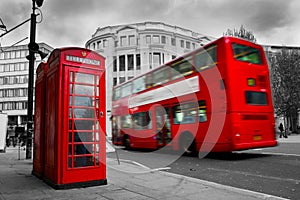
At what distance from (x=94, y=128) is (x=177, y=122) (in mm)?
6358

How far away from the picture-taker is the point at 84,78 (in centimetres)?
538

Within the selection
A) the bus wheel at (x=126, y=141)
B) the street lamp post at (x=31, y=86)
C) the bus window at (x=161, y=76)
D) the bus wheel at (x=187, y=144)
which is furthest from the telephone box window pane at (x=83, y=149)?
the bus wheel at (x=126, y=141)

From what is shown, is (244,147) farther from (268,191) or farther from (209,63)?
(268,191)

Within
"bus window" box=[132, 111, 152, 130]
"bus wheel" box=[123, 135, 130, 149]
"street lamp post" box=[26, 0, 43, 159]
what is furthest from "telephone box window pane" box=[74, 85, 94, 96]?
"bus wheel" box=[123, 135, 130, 149]

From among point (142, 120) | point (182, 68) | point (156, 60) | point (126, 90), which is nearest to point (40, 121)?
point (182, 68)

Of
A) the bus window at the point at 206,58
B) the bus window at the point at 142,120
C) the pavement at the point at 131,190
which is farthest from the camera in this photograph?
the bus window at the point at 142,120

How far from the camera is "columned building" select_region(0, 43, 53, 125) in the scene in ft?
168

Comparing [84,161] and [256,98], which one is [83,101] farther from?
[256,98]

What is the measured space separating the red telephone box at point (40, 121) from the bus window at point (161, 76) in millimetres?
6307

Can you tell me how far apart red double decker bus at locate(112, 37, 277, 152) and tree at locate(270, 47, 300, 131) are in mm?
23637

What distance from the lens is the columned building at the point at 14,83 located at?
51312mm

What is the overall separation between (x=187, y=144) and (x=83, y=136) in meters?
6.55

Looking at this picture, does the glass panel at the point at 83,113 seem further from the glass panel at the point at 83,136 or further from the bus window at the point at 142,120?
the bus window at the point at 142,120

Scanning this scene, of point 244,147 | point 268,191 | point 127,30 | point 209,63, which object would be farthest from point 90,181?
point 127,30
